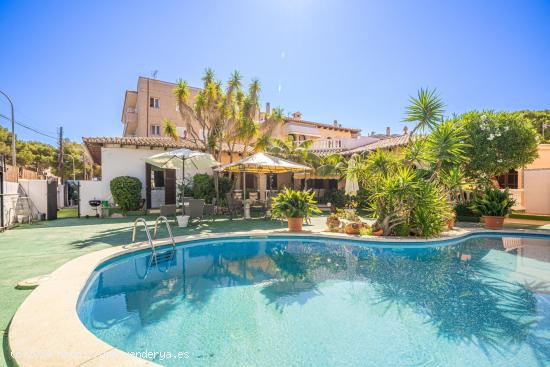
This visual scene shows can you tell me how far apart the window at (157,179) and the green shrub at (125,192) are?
181 cm

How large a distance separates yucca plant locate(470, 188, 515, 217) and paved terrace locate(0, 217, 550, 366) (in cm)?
858

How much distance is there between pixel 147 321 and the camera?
13.7 feet

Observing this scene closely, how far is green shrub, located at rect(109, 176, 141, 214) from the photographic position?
15.2 metres

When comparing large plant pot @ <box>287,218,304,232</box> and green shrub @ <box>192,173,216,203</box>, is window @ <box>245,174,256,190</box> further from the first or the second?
large plant pot @ <box>287,218,304,232</box>

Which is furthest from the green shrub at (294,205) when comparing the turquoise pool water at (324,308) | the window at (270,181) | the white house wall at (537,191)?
the white house wall at (537,191)

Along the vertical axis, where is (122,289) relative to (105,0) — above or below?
below

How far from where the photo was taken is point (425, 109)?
1030 centimetres

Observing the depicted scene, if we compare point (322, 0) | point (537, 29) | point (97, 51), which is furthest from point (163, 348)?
point (537, 29)

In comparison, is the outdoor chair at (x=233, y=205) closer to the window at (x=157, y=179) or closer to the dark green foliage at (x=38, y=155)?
the window at (x=157, y=179)

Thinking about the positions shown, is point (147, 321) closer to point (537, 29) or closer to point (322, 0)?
point (322, 0)

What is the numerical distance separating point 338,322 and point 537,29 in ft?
56.9

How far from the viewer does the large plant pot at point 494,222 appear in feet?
38.3

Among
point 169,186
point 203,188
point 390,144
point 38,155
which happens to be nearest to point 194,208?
point 203,188

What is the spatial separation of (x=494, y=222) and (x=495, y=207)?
62cm
